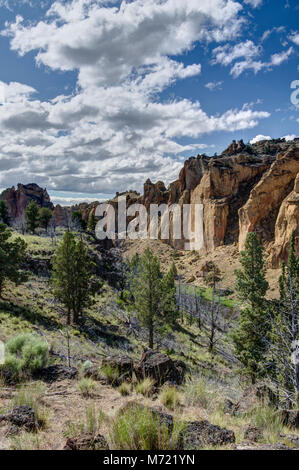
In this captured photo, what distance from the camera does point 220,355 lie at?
2736cm

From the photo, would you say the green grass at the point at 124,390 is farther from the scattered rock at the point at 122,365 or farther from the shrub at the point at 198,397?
the shrub at the point at 198,397

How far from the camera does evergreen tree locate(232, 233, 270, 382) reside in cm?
1719

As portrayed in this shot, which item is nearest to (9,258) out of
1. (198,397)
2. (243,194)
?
(198,397)

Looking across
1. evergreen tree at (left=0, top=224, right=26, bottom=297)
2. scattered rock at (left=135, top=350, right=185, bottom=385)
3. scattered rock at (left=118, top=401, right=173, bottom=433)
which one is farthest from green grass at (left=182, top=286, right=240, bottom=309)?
scattered rock at (left=118, top=401, right=173, bottom=433)

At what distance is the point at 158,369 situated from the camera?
6.55 m

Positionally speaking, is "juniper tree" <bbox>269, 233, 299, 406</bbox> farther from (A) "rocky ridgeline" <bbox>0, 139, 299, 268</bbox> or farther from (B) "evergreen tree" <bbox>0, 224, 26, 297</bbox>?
(A) "rocky ridgeline" <bbox>0, 139, 299, 268</bbox>

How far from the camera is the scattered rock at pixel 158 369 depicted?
649 centimetres

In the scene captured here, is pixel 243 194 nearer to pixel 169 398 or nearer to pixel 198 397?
pixel 198 397

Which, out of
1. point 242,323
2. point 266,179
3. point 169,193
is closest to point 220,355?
point 242,323

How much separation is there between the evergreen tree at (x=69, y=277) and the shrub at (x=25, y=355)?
17.1 metres

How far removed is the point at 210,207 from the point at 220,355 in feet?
165

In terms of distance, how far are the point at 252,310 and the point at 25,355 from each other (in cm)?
1517

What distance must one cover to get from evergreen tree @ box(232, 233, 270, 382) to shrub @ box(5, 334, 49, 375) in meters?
14.1
